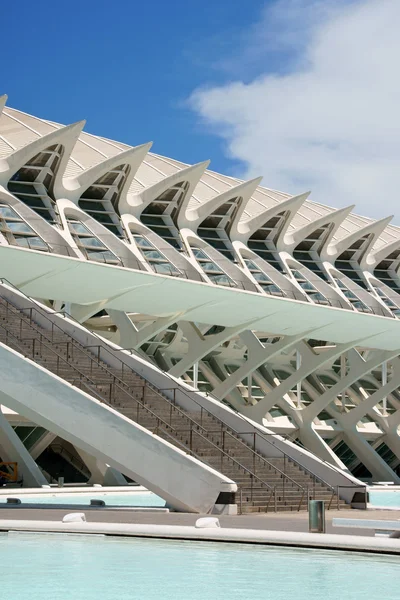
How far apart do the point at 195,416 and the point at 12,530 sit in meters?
9.24

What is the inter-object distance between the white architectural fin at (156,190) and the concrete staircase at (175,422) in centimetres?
1808

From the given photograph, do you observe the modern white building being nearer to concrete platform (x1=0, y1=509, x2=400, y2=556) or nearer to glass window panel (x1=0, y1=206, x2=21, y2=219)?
glass window panel (x1=0, y1=206, x2=21, y2=219)

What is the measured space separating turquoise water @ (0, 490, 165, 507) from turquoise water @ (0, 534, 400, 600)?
43.7 ft

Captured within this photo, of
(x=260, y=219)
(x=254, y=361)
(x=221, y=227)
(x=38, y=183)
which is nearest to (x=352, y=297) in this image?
(x=260, y=219)

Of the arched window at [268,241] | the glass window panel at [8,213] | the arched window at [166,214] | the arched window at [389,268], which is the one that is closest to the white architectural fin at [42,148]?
the glass window panel at [8,213]

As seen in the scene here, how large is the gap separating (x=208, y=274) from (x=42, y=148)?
9.89 metres

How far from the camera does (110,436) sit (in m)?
18.7

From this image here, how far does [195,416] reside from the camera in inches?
877

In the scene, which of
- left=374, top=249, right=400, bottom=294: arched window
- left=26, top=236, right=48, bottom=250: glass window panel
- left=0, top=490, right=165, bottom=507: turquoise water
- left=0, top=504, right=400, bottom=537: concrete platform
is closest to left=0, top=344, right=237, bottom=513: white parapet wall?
left=0, top=504, right=400, bottom=537: concrete platform

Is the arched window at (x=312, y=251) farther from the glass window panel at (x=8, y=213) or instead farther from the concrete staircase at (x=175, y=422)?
the concrete staircase at (x=175, y=422)

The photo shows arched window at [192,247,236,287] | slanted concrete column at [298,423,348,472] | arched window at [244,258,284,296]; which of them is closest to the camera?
arched window at [192,247,236,287]

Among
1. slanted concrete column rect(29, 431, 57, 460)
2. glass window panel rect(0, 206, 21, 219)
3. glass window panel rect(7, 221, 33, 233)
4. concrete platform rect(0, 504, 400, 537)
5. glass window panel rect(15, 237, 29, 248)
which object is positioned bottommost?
concrete platform rect(0, 504, 400, 537)

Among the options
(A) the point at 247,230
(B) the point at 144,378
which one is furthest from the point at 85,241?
(B) the point at 144,378

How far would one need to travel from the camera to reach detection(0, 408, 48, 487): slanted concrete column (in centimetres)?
3066
